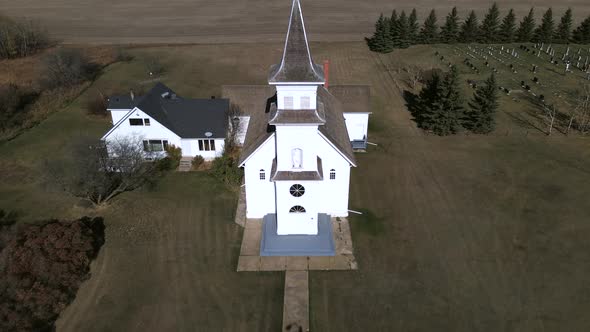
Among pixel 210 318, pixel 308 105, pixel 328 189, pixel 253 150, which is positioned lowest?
pixel 210 318

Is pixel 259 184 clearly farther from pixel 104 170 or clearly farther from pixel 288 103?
pixel 104 170

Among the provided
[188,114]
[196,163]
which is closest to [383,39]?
[188,114]

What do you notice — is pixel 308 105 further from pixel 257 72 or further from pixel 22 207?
pixel 257 72

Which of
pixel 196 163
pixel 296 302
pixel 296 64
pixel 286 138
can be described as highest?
pixel 296 64

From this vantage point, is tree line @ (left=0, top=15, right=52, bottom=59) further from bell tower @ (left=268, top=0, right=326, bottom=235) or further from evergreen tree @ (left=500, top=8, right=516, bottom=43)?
evergreen tree @ (left=500, top=8, right=516, bottom=43)

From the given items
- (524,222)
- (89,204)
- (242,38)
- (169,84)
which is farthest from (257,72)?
(524,222)
